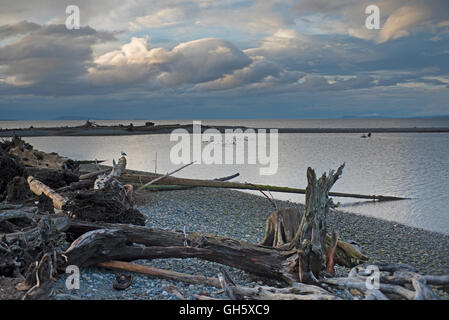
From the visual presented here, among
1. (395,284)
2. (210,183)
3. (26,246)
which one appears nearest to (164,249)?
(26,246)

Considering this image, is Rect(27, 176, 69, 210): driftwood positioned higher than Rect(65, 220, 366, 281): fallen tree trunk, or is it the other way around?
Rect(27, 176, 69, 210): driftwood

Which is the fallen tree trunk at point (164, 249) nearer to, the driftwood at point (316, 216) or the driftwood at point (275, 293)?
the driftwood at point (316, 216)

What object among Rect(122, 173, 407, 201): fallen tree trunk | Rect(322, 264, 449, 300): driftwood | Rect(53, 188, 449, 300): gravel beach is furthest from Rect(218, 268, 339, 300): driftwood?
Rect(122, 173, 407, 201): fallen tree trunk

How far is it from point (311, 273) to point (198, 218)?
572cm

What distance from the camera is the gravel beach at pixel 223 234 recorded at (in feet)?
17.3

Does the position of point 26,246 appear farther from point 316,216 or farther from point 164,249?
point 316,216

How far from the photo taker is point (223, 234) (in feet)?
30.3

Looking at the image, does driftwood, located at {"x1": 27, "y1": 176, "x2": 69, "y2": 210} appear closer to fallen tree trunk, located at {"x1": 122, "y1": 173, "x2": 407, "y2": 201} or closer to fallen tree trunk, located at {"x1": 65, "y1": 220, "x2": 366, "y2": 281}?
fallen tree trunk, located at {"x1": 65, "y1": 220, "x2": 366, "y2": 281}

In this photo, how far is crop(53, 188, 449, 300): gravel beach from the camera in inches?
208

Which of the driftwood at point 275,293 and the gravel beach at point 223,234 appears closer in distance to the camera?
the driftwood at point 275,293

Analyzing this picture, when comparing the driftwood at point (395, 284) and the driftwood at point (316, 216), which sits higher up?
the driftwood at point (316, 216)

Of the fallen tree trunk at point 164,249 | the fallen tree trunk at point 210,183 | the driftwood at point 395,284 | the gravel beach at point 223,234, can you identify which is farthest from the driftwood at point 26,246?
the fallen tree trunk at point 210,183

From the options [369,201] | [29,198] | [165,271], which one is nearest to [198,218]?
[29,198]
